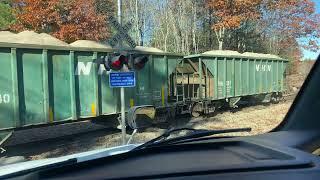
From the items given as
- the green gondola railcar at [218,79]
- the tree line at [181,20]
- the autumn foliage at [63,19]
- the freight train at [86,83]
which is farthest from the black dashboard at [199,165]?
the autumn foliage at [63,19]

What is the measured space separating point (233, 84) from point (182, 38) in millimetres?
16437

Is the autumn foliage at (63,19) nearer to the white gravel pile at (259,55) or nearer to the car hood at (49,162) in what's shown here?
the white gravel pile at (259,55)

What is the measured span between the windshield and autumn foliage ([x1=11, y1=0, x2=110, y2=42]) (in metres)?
0.06

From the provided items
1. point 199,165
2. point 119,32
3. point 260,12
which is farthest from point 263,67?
point 199,165

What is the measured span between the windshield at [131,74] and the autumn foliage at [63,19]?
64 mm

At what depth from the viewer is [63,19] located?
28.4m

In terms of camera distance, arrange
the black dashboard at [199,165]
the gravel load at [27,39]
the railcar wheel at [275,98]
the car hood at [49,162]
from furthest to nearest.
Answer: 1. the railcar wheel at [275,98]
2. the gravel load at [27,39]
3. the car hood at [49,162]
4. the black dashboard at [199,165]

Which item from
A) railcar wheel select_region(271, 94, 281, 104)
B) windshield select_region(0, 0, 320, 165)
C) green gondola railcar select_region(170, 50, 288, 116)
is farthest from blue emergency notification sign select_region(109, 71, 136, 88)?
railcar wheel select_region(271, 94, 281, 104)

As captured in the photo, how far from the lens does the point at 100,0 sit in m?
33.6

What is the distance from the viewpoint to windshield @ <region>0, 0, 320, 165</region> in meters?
11.1

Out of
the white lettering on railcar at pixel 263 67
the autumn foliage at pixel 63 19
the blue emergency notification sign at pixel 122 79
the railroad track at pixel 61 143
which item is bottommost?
the railroad track at pixel 61 143

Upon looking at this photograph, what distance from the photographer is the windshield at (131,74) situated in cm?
1110

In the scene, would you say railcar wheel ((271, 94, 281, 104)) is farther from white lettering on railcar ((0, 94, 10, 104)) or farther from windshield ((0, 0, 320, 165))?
white lettering on railcar ((0, 94, 10, 104))

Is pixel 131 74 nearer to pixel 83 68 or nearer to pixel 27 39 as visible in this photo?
pixel 83 68
